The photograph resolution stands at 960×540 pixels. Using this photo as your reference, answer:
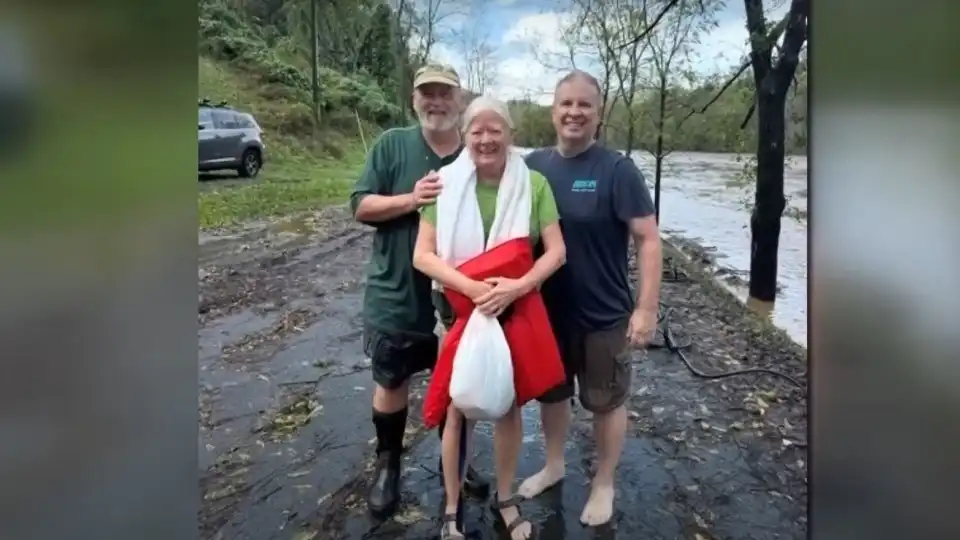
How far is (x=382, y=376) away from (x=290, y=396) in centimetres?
14

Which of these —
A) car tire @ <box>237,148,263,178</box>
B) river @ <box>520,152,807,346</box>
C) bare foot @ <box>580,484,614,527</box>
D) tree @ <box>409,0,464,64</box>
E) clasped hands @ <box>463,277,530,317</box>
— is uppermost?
tree @ <box>409,0,464,64</box>

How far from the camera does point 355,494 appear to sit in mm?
1117

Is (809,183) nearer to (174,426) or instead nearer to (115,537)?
(174,426)

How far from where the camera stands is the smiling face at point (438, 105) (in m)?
1.09

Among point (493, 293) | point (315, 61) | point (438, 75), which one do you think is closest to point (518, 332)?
point (493, 293)

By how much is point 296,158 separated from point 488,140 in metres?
0.30

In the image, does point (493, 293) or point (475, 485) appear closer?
point (493, 293)

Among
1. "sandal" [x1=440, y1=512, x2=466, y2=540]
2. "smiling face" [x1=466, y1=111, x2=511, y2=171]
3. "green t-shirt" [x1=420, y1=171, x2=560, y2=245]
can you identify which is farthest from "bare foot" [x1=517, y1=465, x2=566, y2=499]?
"smiling face" [x1=466, y1=111, x2=511, y2=171]

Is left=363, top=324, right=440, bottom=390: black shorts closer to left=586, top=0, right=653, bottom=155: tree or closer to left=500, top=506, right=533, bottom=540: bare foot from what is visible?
left=500, top=506, right=533, bottom=540: bare foot

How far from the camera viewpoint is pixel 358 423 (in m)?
1.16

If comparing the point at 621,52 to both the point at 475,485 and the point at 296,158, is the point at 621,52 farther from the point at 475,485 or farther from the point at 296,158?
the point at 475,485

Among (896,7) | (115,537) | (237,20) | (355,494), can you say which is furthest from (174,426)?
(896,7)

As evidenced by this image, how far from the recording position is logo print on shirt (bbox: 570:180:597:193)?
1072mm

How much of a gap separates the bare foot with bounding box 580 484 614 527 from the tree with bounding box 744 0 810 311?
354mm
